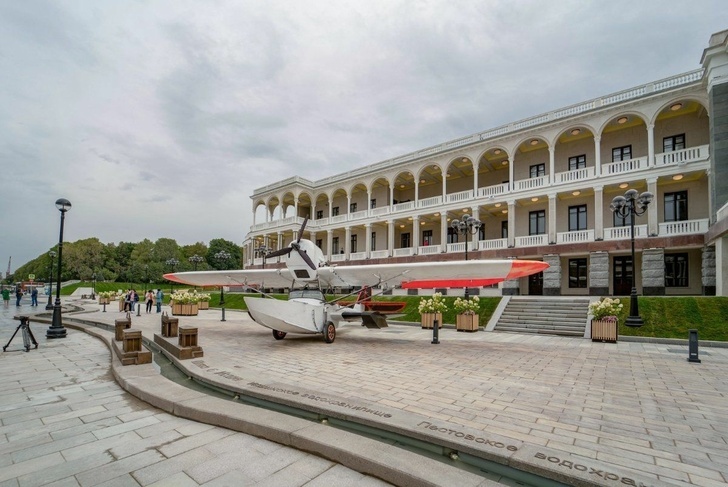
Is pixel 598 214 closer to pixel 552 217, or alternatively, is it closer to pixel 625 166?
pixel 552 217

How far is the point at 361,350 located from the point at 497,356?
431 centimetres

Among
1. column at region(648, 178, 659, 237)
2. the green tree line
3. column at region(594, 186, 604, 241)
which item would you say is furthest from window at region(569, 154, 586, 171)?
the green tree line

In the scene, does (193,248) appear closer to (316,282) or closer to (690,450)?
(316,282)

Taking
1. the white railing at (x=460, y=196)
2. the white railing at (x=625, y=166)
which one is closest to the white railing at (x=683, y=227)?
the white railing at (x=625, y=166)

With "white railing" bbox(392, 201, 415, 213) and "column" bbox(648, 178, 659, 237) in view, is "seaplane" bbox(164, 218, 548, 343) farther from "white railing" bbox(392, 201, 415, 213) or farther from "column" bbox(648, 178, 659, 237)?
"white railing" bbox(392, 201, 415, 213)

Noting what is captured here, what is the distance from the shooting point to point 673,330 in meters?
14.8

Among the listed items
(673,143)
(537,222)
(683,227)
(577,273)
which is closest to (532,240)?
(537,222)

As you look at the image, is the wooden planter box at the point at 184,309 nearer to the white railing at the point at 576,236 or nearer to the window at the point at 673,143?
the white railing at the point at 576,236

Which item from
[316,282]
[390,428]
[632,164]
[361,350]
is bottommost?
[361,350]

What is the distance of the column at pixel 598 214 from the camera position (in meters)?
24.7

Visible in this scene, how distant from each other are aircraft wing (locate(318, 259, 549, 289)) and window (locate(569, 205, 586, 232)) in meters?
19.8

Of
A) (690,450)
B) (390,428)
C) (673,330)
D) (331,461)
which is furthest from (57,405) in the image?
(673,330)

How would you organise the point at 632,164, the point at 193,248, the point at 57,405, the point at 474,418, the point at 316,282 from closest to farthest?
the point at 474,418 → the point at 57,405 → the point at 316,282 → the point at 632,164 → the point at 193,248

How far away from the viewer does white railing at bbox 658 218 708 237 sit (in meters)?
21.5
